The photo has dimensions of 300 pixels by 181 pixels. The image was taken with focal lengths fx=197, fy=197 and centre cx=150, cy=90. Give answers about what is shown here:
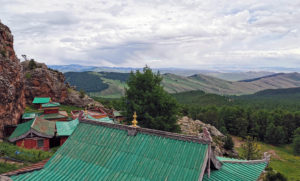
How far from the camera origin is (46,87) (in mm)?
73875

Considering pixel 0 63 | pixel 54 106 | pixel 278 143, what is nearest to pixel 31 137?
pixel 0 63

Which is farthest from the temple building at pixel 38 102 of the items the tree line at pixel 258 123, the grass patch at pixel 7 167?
the tree line at pixel 258 123

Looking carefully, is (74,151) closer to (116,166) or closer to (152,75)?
(116,166)

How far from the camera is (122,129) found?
1469cm

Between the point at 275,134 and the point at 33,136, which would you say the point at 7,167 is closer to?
the point at 33,136

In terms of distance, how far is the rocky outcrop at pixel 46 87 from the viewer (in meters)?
71.4

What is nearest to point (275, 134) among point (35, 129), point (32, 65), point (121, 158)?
point (35, 129)

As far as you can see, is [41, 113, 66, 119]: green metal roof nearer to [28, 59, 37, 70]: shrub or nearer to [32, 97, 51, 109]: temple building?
[32, 97, 51, 109]: temple building

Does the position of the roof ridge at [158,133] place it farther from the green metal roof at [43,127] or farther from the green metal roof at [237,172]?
the green metal roof at [43,127]

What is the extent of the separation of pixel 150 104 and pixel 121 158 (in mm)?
19278

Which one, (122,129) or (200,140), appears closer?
(200,140)

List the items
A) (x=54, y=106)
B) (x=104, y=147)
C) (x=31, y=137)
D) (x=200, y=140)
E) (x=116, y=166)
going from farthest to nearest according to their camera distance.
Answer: (x=54, y=106)
(x=31, y=137)
(x=104, y=147)
(x=116, y=166)
(x=200, y=140)

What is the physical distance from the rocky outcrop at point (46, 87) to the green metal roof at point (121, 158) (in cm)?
6491

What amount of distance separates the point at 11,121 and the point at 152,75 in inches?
1200
